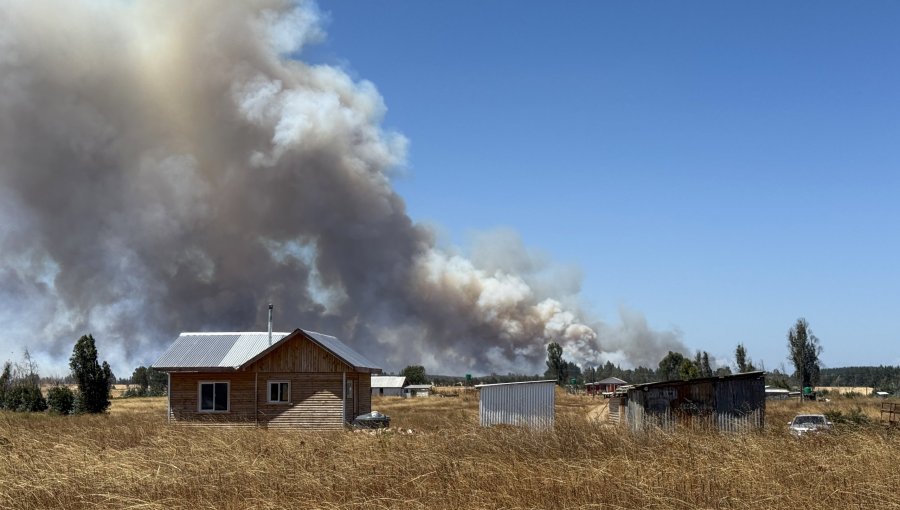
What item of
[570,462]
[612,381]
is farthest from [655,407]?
[612,381]

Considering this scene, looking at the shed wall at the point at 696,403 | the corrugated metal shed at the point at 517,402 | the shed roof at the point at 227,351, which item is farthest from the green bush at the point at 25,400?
the shed wall at the point at 696,403

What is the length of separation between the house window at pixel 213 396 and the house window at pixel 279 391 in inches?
85.6

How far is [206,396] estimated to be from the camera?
37.6 meters

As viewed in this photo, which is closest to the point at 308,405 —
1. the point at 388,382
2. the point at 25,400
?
the point at 25,400

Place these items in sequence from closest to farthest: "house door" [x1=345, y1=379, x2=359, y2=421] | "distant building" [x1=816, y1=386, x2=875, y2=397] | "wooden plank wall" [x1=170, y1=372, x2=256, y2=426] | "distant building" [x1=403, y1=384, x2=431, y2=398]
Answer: "wooden plank wall" [x1=170, y1=372, x2=256, y2=426] → "house door" [x1=345, y1=379, x2=359, y2=421] → "distant building" [x1=816, y1=386, x2=875, y2=397] → "distant building" [x1=403, y1=384, x2=431, y2=398]

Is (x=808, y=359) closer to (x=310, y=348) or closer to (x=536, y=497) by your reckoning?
(x=310, y=348)

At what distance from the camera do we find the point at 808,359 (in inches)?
3976

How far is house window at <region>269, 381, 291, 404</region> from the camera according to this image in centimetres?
3656

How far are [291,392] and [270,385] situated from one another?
1.05 m

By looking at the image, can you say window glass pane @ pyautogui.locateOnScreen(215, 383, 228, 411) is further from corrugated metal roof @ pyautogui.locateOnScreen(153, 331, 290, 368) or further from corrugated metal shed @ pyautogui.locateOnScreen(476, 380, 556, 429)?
corrugated metal shed @ pyautogui.locateOnScreen(476, 380, 556, 429)

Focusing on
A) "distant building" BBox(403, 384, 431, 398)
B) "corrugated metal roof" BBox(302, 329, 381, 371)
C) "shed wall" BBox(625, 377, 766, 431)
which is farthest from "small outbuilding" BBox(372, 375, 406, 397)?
"shed wall" BBox(625, 377, 766, 431)

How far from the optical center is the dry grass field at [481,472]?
1238 cm

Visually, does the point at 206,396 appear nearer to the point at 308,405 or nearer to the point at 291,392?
the point at 291,392

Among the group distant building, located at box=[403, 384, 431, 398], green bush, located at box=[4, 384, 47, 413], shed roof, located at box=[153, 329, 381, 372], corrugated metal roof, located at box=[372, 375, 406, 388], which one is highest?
shed roof, located at box=[153, 329, 381, 372]
